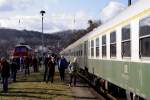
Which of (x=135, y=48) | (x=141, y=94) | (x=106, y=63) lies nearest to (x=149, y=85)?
(x=141, y=94)

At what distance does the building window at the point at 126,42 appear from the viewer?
15.9m

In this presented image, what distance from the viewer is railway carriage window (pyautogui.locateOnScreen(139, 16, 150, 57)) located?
13242 millimetres

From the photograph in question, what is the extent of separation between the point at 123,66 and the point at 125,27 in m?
1.24

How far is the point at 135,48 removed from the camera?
14.8 metres

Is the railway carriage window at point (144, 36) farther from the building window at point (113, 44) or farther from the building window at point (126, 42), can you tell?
the building window at point (113, 44)

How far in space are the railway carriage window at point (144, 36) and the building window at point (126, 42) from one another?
1.75m

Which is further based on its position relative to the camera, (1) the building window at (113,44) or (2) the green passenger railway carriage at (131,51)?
(1) the building window at (113,44)

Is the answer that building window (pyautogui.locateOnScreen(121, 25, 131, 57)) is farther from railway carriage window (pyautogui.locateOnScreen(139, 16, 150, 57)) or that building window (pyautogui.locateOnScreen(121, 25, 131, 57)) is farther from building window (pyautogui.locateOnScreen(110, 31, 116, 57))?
building window (pyautogui.locateOnScreen(110, 31, 116, 57))

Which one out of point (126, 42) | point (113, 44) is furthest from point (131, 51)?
point (113, 44)

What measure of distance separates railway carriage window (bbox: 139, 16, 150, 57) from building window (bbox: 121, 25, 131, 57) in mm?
1748

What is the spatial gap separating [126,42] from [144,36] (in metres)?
2.68

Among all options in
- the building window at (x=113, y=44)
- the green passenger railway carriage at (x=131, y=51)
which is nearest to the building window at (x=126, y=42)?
the green passenger railway carriage at (x=131, y=51)

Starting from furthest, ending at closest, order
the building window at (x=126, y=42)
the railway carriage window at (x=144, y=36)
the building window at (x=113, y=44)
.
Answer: the building window at (x=113, y=44) < the building window at (x=126, y=42) < the railway carriage window at (x=144, y=36)

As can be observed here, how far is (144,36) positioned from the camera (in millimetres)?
13641
